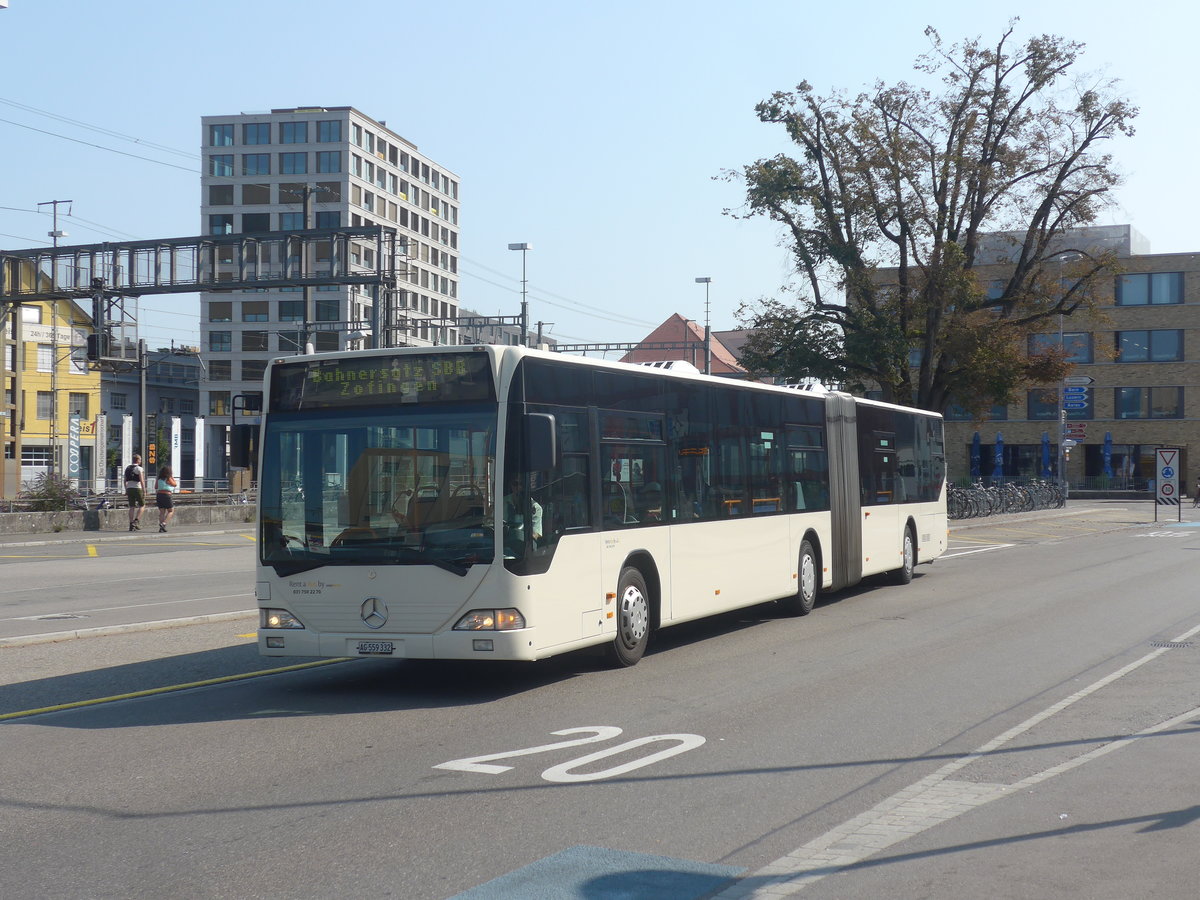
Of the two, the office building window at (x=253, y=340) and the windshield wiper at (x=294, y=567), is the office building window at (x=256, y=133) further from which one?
the windshield wiper at (x=294, y=567)

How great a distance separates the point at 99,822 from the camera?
6316mm

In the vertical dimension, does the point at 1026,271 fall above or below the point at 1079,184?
below

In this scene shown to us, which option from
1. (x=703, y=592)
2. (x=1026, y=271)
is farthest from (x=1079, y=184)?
(x=703, y=592)

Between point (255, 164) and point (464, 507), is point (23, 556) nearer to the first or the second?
point (464, 507)

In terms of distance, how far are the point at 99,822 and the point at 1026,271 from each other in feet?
130

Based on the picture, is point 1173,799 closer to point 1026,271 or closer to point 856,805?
point 856,805

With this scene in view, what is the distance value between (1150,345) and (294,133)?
6036 centimetres

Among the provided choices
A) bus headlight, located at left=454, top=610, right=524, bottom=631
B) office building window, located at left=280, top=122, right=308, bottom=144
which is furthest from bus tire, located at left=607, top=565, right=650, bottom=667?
office building window, located at left=280, top=122, right=308, bottom=144

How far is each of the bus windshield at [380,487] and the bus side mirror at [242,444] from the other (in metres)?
0.34

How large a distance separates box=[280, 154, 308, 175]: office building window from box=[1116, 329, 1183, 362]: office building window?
5688 cm

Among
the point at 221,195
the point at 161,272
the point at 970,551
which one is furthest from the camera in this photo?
the point at 221,195

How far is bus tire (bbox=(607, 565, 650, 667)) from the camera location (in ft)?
37.1

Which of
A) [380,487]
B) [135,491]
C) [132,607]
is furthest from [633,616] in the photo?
[135,491]

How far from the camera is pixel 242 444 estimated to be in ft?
35.3
